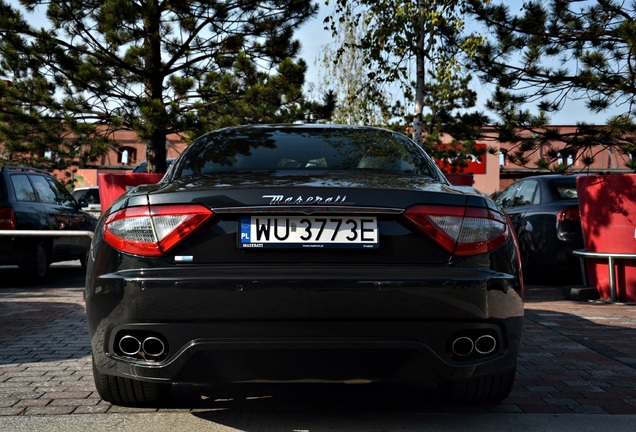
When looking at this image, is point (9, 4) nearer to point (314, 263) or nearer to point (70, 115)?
point (70, 115)

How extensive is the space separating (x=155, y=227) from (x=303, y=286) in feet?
2.22

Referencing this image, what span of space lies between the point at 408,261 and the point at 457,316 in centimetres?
30

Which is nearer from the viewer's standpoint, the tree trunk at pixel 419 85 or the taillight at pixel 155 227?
the taillight at pixel 155 227

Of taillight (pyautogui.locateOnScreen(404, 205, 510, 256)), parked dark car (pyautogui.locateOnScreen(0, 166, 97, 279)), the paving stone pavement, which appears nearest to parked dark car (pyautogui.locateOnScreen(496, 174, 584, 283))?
the paving stone pavement

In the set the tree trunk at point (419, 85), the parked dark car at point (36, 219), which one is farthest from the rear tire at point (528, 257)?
the parked dark car at point (36, 219)

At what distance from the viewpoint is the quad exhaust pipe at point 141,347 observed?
3.58 meters

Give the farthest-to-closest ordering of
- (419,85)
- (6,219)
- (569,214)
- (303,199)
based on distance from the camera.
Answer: (419,85) < (6,219) < (569,214) < (303,199)

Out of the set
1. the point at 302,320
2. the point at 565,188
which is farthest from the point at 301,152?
the point at 565,188

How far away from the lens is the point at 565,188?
11.2m

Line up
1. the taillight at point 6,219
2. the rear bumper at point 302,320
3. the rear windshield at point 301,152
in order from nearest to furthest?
the rear bumper at point 302,320 → the rear windshield at point 301,152 → the taillight at point 6,219

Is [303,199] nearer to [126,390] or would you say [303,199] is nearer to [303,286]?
[303,286]

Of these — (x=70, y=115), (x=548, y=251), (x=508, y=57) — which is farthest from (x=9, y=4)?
(x=548, y=251)

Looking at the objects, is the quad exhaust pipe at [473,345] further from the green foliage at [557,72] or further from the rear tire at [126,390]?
the green foliage at [557,72]

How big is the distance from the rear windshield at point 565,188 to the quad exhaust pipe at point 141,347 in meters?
8.33
